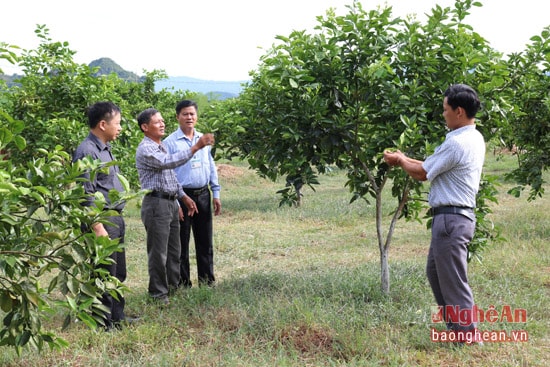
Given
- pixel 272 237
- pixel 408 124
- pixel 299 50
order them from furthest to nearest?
pixel 272 237
pixel 299 50
pixel 408 124

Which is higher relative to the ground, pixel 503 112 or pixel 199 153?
pixel 503 112

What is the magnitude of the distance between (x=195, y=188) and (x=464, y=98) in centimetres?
275

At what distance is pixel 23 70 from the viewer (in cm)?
712

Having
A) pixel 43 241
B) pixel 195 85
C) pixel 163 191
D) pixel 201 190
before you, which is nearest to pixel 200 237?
pixel 201 190

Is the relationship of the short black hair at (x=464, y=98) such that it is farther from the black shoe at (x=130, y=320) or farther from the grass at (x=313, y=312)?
the black shoe at (x=130, y=320)

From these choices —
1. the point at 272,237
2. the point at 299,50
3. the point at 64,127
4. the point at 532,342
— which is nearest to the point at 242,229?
the point at 272,237

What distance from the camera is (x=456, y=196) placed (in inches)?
150

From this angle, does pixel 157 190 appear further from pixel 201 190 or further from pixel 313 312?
pixel 313 312

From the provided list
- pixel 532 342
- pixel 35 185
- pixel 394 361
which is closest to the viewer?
pixel 35 185

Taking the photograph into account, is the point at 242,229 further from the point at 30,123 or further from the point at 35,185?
the point at 35,185

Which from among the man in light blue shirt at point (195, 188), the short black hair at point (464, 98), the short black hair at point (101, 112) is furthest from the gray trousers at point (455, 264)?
the short black hair at point (101, 112)

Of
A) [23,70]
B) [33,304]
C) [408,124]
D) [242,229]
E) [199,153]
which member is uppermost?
[23,70]

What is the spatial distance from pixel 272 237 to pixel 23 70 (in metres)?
4.25

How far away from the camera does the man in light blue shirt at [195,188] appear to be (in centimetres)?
542
